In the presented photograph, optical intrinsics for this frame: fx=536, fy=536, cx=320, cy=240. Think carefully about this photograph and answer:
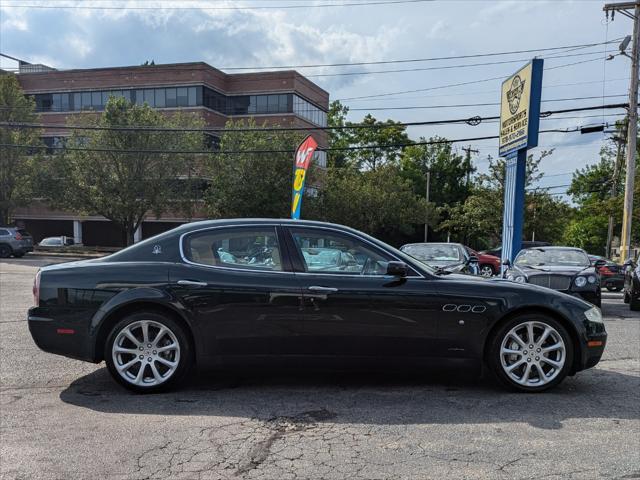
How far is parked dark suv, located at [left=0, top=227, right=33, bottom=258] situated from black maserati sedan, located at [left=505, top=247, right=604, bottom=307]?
27177mm

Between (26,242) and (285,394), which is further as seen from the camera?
(26,242)

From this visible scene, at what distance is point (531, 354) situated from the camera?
484 centimetres

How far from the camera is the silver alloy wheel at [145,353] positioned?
4.75 m

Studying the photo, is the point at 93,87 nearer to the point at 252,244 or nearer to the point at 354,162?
the point at 354,162

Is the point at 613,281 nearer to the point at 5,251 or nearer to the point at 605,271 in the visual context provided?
the point at 605,271

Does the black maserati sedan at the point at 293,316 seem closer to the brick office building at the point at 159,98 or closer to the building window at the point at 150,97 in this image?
the brick office building at the point at 159,98

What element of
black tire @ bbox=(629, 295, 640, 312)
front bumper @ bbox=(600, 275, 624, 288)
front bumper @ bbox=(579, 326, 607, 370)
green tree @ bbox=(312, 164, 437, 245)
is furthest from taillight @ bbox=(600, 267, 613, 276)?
green tree @ bbox=(312, 164, 437, 245)

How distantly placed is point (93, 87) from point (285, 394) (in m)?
50.7

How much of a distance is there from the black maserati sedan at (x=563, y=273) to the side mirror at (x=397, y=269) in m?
4.82

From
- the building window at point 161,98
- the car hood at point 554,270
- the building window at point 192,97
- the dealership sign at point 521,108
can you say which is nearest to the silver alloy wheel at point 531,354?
the car hood at point 554,270

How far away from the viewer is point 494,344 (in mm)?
4805

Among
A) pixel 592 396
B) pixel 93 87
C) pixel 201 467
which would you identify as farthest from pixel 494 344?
pixel 93 87

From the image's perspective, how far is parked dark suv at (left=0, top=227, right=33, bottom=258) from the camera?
94.4 feet

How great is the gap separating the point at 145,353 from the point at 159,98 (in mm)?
46048
